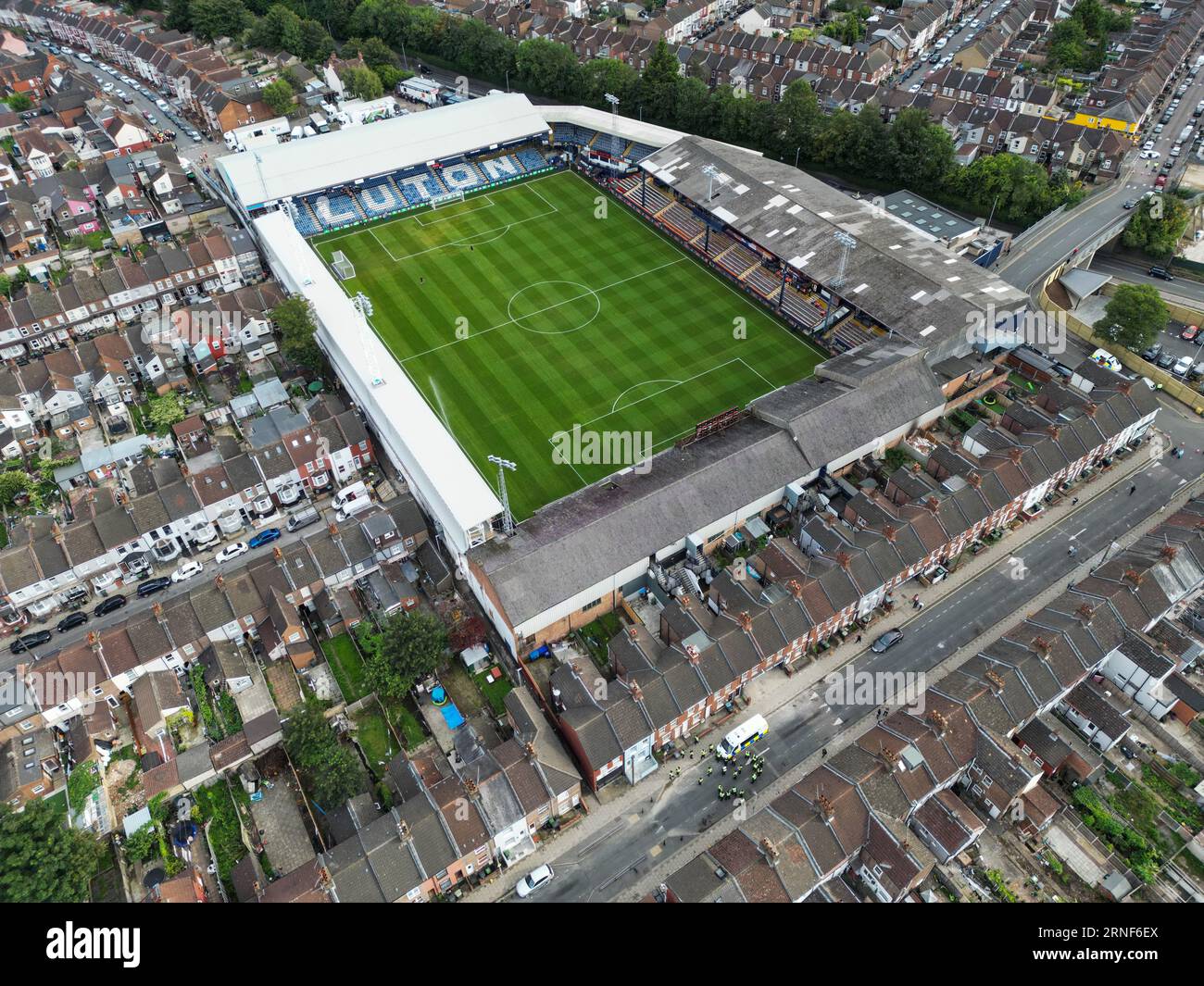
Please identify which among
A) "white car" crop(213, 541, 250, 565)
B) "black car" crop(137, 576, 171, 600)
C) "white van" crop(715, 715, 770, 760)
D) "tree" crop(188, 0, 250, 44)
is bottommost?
"white van" crop(715, 715, 770, 760)

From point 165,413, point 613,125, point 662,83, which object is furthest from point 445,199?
point 165,413

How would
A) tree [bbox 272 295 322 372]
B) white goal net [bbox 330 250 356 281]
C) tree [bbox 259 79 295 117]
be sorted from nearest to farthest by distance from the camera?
tree [bbox 272 295 322 372], white goal net [bbox 330 250 356 281], tree [bbox 259 79 295 117]

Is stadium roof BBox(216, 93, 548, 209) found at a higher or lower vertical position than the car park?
higher

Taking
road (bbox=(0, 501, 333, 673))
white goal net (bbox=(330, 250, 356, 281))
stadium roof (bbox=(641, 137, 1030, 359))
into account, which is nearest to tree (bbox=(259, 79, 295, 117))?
white goal net (bbox=(330, 250, 356, 281))

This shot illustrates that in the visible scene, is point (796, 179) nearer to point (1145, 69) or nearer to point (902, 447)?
point (902, 447)

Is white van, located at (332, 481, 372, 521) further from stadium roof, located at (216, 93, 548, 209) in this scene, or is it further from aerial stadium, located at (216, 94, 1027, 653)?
stadium roof, located at (216, 93, 548, 209)

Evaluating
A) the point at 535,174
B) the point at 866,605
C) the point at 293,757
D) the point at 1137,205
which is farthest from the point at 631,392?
the point at 1137,205

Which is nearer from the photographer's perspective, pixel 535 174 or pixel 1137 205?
pixel 1137 205
